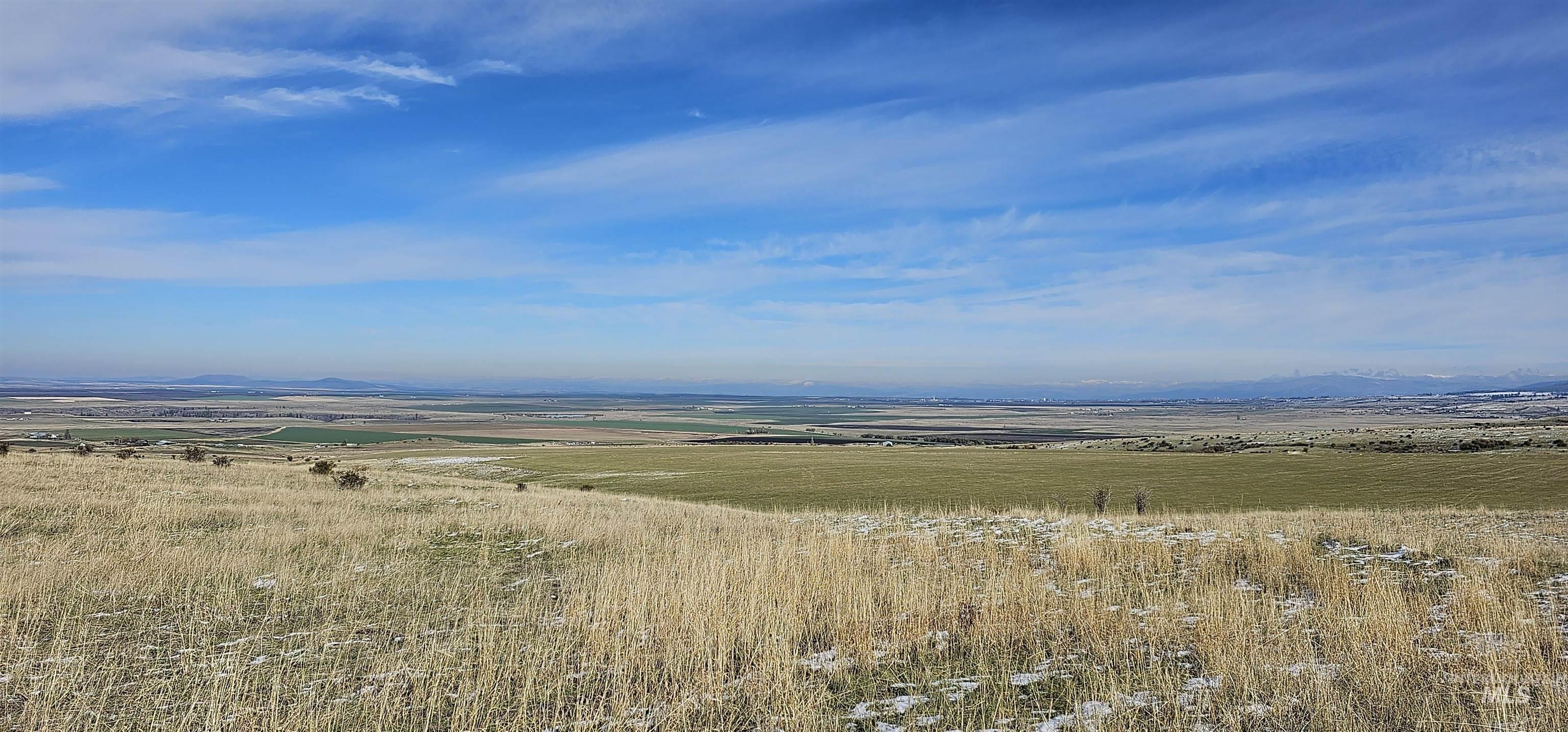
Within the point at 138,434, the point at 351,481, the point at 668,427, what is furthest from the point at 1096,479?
the point at 668,427

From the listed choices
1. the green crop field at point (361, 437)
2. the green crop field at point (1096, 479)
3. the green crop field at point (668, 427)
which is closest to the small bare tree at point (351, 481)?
the green crop field at point (1096, 479)

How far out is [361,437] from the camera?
390 feet

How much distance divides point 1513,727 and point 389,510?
18.6 metres

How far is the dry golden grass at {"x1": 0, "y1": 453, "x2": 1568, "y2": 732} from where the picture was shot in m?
5.39

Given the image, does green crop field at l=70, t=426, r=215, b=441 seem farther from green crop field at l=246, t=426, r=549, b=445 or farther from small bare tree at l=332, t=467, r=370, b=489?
small bare tree at l=332, t=467, r=370, b=489

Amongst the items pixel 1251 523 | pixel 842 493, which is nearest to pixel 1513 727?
pixel 1251 523

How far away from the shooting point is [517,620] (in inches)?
314

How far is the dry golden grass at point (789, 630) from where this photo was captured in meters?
5.39

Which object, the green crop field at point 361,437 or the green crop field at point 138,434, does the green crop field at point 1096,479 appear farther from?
the green crop field at point 138,434

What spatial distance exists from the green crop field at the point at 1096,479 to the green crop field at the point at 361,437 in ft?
194

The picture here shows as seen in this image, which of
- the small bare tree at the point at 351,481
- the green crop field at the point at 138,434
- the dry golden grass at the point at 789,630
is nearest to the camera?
the dry golden grass at the point at 789,630

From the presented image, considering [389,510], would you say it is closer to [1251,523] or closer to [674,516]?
[674,516]

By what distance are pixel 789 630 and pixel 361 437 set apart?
12919 cm

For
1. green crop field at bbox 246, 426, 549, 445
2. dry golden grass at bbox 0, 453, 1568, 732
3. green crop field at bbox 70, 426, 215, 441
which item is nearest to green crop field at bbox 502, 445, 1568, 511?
dry golden grass at bbox 0, 453, 1568, 732
